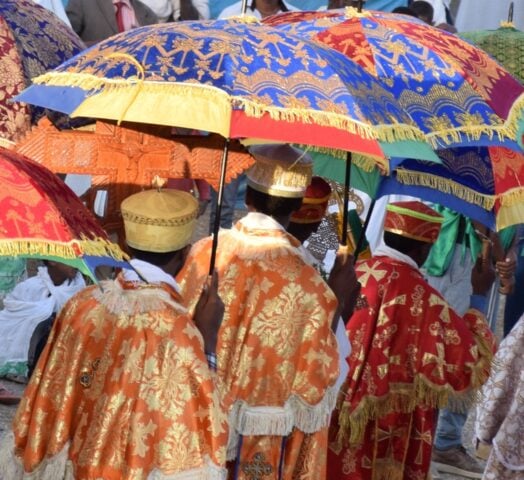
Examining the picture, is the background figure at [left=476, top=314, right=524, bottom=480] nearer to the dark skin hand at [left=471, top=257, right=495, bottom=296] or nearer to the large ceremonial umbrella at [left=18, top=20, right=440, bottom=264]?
the dark skin hand at [left=471, top=257, right=495, bottom=296]

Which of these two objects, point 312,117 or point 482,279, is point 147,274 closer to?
point 312,117

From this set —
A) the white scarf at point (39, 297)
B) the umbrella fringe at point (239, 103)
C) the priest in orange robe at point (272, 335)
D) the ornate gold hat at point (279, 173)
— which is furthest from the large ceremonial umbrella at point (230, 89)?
the white scarf at point (39, 297)

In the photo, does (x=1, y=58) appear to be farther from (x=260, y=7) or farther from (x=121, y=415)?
(x=260, y=7)

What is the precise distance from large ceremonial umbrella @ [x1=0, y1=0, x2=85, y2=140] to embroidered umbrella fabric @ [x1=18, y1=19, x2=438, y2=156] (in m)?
0.87

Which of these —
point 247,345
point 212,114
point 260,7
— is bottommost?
point 260,7

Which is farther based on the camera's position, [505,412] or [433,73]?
[505,412]

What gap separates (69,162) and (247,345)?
1079 millimetres

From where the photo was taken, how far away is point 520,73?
304 inches

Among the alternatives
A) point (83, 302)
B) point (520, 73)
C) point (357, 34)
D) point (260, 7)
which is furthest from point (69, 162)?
point (260, 7)

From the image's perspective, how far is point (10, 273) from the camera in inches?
351

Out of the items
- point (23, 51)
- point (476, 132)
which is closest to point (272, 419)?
point (476, 132)

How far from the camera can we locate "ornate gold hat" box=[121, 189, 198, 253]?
4.60 meters

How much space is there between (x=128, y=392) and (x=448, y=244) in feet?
14.2

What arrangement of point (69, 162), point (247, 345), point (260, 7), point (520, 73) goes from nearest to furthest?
point (69, 162), point (247, 345), point (520, 73), point (260, 7)
